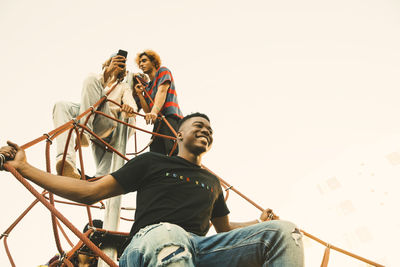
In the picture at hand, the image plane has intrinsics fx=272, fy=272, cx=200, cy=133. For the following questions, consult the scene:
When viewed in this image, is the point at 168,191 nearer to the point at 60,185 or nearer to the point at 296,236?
the point at 60,185

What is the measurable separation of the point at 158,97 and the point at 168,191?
1.87 metres

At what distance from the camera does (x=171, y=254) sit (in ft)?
2.76

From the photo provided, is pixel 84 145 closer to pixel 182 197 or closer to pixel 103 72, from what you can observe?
pixel 103 72

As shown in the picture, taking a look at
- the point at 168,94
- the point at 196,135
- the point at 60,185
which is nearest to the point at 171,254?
the point at 60,185

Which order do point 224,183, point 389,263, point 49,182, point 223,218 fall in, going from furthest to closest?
point 389,263 < point 224,183 < point 223,218 < point 49,182

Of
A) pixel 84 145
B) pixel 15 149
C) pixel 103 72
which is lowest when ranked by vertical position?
pixel 84 145

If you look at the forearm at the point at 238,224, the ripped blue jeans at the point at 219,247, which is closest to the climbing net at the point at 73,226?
the ripped blue jeans at the point at 219,247

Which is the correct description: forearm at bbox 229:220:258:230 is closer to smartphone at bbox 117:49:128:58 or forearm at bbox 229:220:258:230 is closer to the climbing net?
the climbing net

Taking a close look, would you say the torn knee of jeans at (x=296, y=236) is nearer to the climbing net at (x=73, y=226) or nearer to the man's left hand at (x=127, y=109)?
the climbing net at (x=73, y=226)

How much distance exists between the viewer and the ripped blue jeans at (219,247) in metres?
0.85

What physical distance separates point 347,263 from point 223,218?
7205mm

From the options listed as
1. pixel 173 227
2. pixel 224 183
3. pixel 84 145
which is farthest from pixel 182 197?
pixel 84 145

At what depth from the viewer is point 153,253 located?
2.76 feet

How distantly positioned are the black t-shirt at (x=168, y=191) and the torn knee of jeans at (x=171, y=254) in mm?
220
